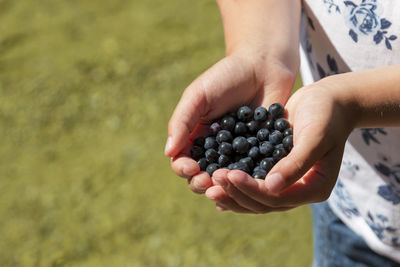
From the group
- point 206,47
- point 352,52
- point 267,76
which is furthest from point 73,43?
point 352,52

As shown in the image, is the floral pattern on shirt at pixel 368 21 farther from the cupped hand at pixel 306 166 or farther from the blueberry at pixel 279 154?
the blueberry at pixel 279 154

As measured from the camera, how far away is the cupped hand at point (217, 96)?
1.20 m

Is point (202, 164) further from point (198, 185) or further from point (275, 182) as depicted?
point (275, 182)

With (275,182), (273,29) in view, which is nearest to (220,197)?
(275,182)

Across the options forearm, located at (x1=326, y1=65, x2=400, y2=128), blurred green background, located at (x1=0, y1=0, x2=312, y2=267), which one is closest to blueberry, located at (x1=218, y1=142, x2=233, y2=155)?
forearm, located at (x1=326, y1=65, x2=400, y2=128)

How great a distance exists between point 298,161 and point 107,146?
72.9 inches

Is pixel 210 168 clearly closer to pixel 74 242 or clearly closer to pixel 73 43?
pixel 74 242

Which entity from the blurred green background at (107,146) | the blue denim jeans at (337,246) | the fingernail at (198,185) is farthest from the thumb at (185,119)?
the blurred green background at (107,146)

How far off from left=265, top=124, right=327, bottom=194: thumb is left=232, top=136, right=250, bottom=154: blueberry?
0.27m

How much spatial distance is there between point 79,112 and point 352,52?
2.08 meters

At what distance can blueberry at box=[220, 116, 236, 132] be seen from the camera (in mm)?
1308

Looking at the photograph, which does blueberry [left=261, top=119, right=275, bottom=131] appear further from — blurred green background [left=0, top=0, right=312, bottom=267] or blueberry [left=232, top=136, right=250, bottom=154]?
blurred green background [left=0, top=0, right=312, bottom=267]

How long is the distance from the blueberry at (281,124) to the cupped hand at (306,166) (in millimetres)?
123

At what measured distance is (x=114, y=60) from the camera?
3213 mm
